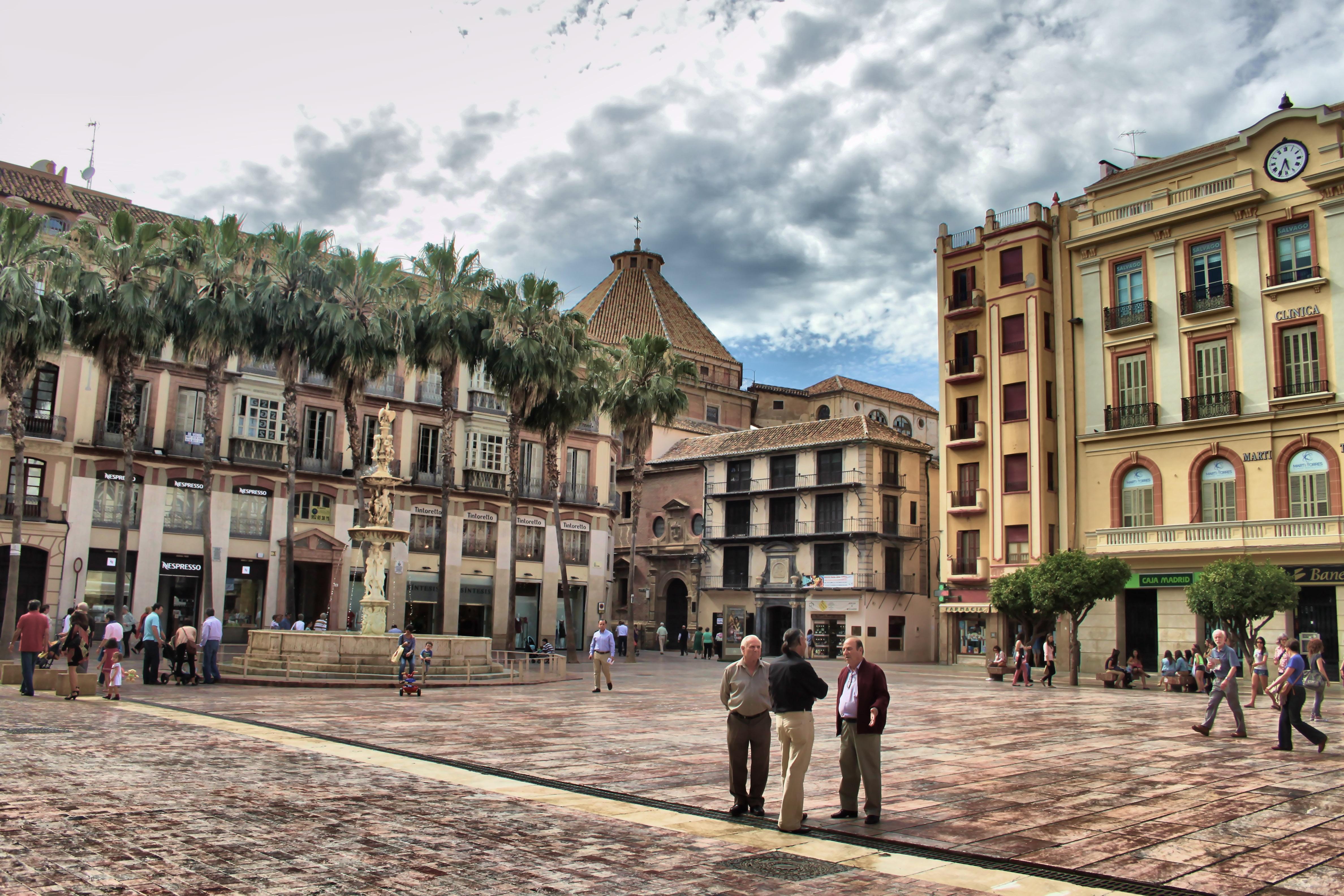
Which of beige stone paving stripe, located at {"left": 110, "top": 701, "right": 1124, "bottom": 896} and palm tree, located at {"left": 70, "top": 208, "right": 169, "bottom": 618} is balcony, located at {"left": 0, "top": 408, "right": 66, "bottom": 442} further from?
beige stone paving stripe, located at {"left": 110, "top": 701, "right": 1124, "bottom": 896}

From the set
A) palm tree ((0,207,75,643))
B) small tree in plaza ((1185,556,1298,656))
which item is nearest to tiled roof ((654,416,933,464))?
small tree in plaza ((1185,556,1298,656))

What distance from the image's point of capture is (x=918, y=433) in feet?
266

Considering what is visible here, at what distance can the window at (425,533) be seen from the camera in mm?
45781

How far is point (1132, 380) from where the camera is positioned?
127 feet

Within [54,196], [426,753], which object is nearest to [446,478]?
[54,196]

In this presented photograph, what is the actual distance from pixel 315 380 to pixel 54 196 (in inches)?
457

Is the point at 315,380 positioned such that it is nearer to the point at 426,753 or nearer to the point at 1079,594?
the point at 1079,594

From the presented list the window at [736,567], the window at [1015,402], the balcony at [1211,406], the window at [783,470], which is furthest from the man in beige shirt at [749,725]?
the window at [736,567]

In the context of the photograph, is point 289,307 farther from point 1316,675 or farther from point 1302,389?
point 1302,389

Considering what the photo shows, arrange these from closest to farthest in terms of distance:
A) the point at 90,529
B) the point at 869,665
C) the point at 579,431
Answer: the point at 869,665
the point at 90,529
the point at 579,431

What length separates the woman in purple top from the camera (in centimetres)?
1366

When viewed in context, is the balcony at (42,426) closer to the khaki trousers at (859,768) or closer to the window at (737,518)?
the window at (737,518)

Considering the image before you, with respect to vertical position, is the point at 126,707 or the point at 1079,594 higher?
the point at 1079,594

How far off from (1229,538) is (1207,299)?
8.41 meters
